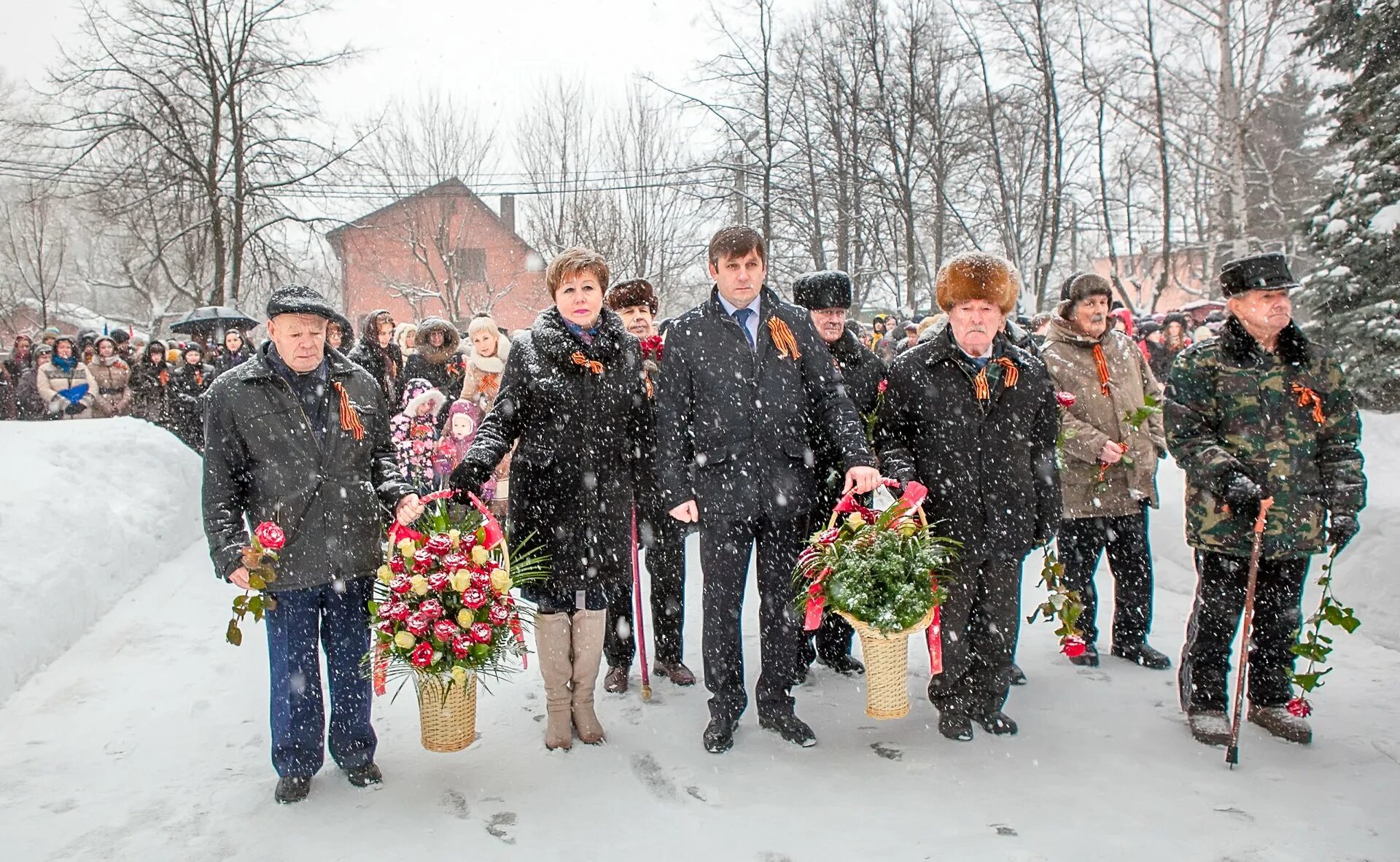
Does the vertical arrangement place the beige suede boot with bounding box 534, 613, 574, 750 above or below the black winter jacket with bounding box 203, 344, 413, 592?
below

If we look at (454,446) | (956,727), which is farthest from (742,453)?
(454,446)

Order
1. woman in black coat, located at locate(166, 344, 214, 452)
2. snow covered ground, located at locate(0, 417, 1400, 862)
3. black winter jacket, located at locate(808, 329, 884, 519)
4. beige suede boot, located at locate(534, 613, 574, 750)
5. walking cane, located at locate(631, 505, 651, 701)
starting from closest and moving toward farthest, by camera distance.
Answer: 1. snow covered ground, located at locate(0, 417, 1400, 862)
2. beige suede boot, located at locate(534, 613, 574, 750)
3. walking cane, located at locate(631, 505, 651, 701)
4. black winter jacket, located at locate(808, 329, 884, 519)
5. woman in black coat, located at locate(166, 344, 214, 452)

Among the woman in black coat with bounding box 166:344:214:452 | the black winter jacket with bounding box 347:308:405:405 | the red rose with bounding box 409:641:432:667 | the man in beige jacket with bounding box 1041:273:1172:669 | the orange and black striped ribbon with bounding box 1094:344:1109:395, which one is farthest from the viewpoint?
the woman in black coat with bounding box 166:344:214:452

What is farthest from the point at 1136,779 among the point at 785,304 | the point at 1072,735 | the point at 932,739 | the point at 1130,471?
the point at 785,304

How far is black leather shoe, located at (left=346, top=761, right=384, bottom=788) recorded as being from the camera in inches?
158

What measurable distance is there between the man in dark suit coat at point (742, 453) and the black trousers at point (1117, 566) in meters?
1.83

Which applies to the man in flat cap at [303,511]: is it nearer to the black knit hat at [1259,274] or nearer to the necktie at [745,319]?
the necktie at [745,319]

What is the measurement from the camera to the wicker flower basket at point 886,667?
4055 mm

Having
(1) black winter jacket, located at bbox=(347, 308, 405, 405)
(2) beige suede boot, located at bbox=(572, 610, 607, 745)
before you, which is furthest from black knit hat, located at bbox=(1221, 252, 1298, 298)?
(1) black winter jacket, located at bbox=(347, 308, 405, 405)

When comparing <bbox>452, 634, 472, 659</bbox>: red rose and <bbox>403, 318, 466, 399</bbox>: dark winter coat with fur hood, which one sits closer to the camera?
<bbox>452, 634, 472, 659</bbox>: red rose

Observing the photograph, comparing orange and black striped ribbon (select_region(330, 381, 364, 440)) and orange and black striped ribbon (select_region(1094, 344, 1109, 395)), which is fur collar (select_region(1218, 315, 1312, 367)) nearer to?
orange and black striped ribbon (select_region(1094, 344, 1109, 395))

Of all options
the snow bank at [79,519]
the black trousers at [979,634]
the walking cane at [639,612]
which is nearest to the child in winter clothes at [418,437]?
the snow bank at [79,519]

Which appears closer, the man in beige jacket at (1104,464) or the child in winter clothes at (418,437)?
the man in beige jacket at (1104,464)

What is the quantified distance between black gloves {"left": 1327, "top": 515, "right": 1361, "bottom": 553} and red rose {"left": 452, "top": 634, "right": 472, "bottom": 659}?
3562 millimetres
